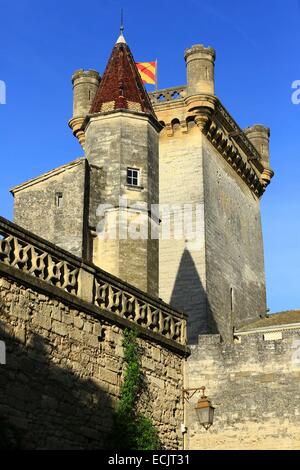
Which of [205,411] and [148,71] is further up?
[148,71]

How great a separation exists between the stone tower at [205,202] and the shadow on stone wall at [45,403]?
1393cm

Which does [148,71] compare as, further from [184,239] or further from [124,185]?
[124,185]

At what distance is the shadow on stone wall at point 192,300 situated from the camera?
84.7 ft

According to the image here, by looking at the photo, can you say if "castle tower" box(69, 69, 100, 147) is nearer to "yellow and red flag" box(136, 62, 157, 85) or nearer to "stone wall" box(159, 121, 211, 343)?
"yellow and red flag" box(136, 62, 157, 85)

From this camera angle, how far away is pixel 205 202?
90.2ft

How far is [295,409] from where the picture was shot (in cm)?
1723

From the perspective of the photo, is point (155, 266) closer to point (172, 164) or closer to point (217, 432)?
point (217, 432)

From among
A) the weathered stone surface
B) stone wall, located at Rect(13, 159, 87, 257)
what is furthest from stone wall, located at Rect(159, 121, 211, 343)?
the weathered stone surface

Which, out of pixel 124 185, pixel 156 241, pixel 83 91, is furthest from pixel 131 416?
pixel 83 91

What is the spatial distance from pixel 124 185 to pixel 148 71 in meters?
12.1

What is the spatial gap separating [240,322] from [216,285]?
2.44 metres

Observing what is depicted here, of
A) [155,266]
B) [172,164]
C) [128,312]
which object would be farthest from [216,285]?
[128,312]

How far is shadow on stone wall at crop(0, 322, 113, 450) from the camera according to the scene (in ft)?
33.0

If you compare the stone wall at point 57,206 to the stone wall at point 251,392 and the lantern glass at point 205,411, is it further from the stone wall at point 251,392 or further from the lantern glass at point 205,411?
the lantern glass at point 205,411
